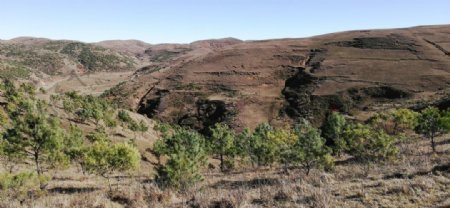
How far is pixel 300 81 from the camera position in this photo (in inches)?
5694

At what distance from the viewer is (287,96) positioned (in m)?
136

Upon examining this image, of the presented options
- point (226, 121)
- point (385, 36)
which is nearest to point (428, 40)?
point (385, 36)

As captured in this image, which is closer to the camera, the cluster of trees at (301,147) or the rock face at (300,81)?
the cluster of trees at (301,147)

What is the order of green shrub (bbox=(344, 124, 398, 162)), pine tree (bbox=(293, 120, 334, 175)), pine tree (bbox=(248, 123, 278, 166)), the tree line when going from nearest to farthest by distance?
1. the tree line
2. green shrub (bbox=(344, 124, 398, 162))
3. pine tree (bbox=(293, 120, 334, 175))
4. pine tree (bbox=(248, 123, 278, 166))

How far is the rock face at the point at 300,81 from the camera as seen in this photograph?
123m

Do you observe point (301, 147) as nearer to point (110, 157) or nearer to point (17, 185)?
point (110, 157)

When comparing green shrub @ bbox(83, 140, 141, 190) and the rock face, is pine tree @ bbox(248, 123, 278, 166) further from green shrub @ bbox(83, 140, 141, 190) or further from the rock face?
the rock face

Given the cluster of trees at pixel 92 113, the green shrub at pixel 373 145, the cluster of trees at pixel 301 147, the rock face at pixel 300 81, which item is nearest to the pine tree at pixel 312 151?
the cluster of trees at pixel 301 147

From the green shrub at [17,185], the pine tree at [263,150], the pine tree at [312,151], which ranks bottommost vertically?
the pine tree at [263,150]

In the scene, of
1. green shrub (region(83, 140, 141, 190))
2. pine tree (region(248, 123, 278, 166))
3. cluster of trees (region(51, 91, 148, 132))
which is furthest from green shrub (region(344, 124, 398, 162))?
cluster of trees (region(51, 91, 148, 132))

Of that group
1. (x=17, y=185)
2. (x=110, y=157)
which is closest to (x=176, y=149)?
(x=110, y=157)

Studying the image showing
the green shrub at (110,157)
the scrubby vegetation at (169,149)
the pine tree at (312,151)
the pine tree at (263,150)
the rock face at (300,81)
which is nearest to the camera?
the scrubby vegetation at (169,149)

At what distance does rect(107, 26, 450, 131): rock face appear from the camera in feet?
405

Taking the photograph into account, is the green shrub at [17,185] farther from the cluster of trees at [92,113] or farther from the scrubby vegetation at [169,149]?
the cluster of trees at [92,113]
